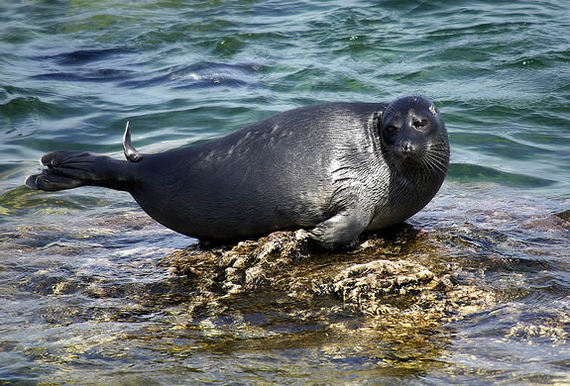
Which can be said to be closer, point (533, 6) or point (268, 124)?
point (268, 124)

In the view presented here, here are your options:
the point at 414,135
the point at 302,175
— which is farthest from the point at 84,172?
the point at 414,135

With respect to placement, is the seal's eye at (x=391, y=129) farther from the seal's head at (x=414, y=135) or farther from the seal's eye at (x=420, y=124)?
the seal's eye at (x=420, y=124)

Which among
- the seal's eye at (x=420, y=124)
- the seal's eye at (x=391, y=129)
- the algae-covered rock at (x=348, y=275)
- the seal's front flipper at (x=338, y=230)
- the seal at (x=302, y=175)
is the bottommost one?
the algae-covered rock at (x=348, y=275)

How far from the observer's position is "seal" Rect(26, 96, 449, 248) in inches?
205

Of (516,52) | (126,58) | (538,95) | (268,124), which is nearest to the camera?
(268,124)

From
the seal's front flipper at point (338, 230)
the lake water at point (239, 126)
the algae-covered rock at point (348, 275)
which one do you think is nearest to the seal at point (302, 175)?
the seal's front flipper at point (338, 230)

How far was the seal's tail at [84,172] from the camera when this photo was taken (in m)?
5.57

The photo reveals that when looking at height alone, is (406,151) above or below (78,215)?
above

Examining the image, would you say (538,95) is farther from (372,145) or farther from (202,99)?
(372,145)

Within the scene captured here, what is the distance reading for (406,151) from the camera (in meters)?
5.13

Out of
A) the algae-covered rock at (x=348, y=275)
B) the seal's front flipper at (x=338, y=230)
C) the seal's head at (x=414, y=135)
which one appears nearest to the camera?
the algae-covered rock at (x=348, y=275)

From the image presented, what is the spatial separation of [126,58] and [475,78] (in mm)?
5123

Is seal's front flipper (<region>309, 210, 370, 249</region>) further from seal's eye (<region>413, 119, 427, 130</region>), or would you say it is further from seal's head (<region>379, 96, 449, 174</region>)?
seal's eye (<region>413, 119, 427, 130</region>)

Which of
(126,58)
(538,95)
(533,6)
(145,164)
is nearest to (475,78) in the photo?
(538,95)
